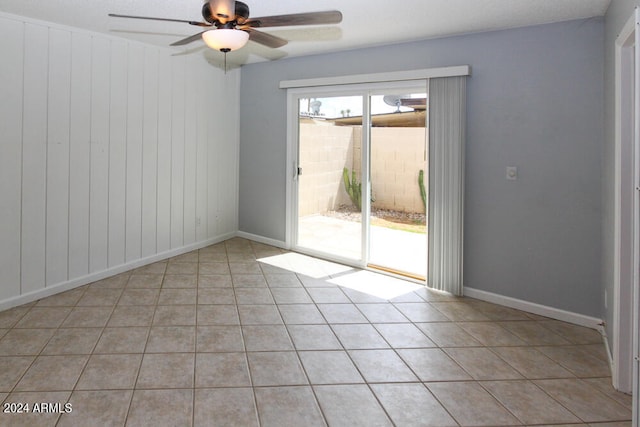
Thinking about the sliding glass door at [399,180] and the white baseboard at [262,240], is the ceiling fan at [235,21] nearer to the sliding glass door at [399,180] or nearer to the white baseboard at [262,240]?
the sliding glass door at [399,180]

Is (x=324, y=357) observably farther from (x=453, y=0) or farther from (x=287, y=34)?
(x=287, y=34)

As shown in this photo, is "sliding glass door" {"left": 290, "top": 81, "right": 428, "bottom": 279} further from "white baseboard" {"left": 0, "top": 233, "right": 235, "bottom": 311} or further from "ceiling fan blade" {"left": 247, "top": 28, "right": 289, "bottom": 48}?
"ceiling fan blade" {"left": 247, "top": 28, "right": 289, "bottom": 48}

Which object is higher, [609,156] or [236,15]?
[236,15]

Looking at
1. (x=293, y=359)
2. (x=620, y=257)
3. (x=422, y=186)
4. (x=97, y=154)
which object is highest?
(x=97, y=154)

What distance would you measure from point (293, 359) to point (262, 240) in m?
3.06

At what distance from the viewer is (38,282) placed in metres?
3.49

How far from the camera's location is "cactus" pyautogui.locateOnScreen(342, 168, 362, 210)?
457 cm

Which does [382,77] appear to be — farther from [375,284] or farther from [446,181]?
[375,284]

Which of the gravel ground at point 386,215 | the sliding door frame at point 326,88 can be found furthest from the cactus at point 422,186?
the sliding door frame at point 326,88

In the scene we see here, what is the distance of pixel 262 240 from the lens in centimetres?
555

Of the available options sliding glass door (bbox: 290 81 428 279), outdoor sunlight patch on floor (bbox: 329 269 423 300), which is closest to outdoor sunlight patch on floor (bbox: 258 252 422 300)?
outdoor sunlight patch on floor (bbox: 329 269 423 300)

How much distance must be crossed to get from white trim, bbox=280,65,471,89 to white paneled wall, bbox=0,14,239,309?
1193 millimetres

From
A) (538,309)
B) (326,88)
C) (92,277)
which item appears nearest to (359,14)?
(326,88)

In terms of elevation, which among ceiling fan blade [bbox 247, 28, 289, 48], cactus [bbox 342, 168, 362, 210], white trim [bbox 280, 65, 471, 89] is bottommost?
cactus [bbox 342, 168, 362, 210]
